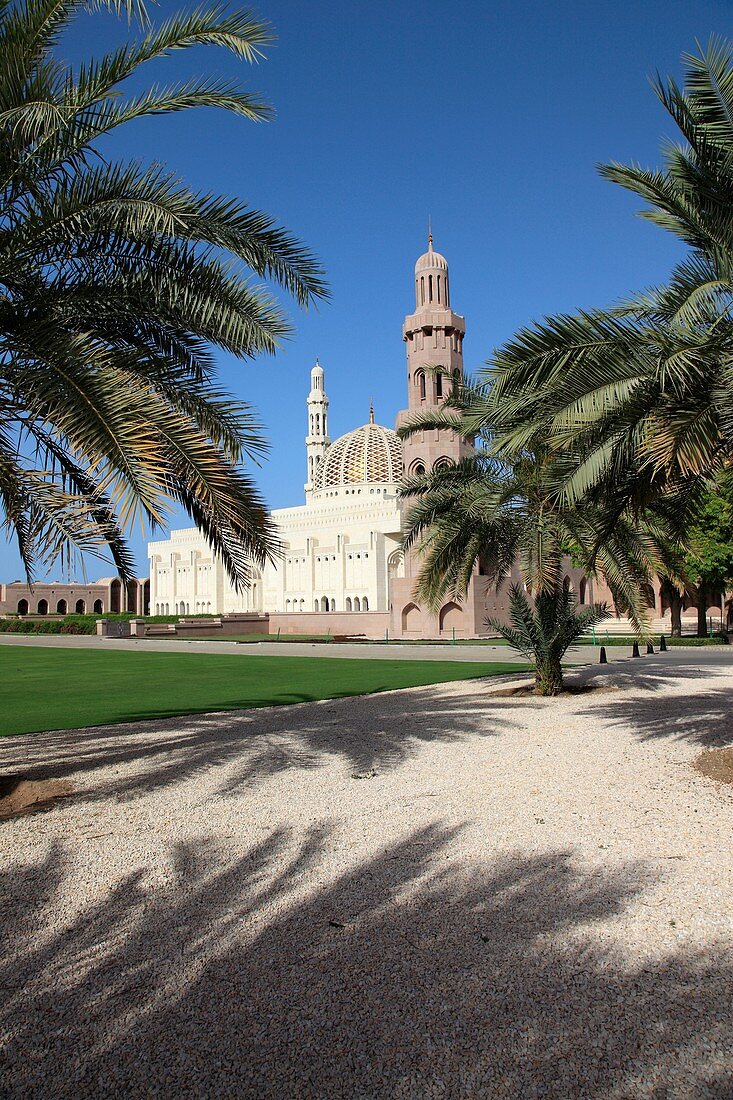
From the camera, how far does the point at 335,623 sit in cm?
4584

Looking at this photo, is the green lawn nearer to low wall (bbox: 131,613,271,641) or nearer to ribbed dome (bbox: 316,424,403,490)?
low wall (bbox: 131,613,271,641)

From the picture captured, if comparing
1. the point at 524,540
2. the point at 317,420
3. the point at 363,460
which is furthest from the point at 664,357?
the point at 317,420

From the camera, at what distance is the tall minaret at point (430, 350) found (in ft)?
106

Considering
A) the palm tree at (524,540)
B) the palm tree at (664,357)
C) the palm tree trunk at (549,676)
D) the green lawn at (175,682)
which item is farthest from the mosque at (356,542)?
the palm tree at (664,357)

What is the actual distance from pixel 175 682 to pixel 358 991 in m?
14.2

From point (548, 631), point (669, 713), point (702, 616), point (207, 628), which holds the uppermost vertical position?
point (548, 631)

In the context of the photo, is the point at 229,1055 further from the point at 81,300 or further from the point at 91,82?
the point at 91,82

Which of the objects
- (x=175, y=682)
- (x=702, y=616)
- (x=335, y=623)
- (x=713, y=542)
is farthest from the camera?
(x=335, y=623)

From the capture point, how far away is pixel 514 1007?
3.39 meters

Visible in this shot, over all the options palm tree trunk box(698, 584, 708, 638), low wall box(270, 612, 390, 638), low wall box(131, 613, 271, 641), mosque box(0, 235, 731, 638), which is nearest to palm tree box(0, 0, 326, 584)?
mosque box(0, 235, 731, 638)

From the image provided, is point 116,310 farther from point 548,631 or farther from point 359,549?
point 359,549

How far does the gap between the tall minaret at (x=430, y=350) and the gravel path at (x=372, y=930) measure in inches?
972

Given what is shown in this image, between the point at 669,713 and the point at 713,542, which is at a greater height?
the point at 713,542

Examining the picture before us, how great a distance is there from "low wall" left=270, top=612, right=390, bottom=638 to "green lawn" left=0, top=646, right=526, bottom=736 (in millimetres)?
17907
